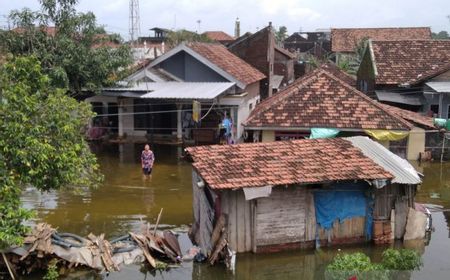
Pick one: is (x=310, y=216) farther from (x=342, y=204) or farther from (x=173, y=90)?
(x=173, y=90)

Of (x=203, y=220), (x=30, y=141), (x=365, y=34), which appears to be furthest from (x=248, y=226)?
(x=365, y=34)

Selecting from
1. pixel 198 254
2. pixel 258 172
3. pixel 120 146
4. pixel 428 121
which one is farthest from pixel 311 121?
pixel 120 146

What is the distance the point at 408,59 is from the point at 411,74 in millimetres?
1577

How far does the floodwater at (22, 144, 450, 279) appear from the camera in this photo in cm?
1196

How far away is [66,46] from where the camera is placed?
74.1 ft

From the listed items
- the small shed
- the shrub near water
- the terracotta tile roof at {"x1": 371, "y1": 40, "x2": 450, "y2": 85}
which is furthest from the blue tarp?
the terracotta tile roof at {"x1": 371, "y1": 40, "x2": 450, "y2": 85}

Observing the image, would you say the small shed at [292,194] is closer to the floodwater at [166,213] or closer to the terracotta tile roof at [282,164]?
the terracotta tile roof at [282,164]

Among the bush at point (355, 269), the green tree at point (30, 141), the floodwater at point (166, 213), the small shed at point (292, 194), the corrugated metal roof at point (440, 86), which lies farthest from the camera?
the corrugated metal roof at point (440, 86)

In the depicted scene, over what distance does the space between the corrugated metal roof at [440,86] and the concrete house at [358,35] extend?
25.4m

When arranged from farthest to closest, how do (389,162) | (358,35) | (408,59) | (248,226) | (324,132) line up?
1. (358,35)
2. (408,59)
3. (324,132)
4. (389,162)
5. (248,226)

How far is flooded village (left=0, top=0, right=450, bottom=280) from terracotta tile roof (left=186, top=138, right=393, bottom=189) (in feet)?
0.16

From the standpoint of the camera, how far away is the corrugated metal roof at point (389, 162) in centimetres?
1291

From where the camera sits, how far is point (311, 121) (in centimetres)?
2045

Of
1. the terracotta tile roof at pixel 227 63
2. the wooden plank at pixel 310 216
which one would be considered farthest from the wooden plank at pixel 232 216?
the terracotta tile roof at pixel 227 63
